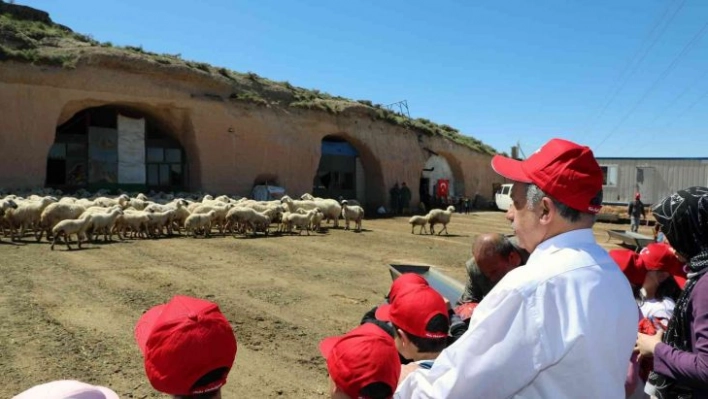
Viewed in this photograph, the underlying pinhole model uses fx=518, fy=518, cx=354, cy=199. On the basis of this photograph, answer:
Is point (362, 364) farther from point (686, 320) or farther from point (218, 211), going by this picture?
point (218, 211)

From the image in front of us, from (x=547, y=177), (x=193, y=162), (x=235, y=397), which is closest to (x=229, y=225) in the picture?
(x=193, y=162)

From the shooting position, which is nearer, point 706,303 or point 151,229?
point 706,303

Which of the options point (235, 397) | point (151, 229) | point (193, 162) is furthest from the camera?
point (193, 162)

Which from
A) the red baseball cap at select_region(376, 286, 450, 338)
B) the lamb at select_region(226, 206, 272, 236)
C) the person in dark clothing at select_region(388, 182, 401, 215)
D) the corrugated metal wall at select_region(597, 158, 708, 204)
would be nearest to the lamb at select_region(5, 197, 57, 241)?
the lamb at select_region(226, 206, 272, 236)

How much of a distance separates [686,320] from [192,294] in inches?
305

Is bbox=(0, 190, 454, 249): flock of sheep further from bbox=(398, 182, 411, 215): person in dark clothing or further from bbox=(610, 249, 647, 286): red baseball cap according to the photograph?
bbox=(610, 249, 647, 286): red baseball cap

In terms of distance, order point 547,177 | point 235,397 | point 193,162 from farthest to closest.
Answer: point 193,162 < point 235,397 < point 547,177

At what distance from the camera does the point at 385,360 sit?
7.70 feet

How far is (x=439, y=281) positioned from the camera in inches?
243

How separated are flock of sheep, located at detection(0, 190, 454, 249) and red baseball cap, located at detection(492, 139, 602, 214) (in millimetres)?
13707

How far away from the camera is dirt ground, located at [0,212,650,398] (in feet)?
18.1

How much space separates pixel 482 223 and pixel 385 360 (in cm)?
2656

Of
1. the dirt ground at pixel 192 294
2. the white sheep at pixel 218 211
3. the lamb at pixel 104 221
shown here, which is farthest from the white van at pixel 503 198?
the lamb at pixel 104 221

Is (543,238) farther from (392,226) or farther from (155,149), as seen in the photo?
(155,149)
